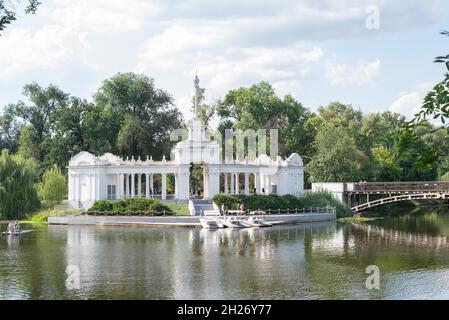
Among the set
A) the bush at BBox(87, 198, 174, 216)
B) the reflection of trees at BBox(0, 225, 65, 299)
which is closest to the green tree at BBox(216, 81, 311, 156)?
the bush at BBox(87, 198, 174, 216)

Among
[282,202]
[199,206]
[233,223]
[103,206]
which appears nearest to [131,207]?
[103,206]

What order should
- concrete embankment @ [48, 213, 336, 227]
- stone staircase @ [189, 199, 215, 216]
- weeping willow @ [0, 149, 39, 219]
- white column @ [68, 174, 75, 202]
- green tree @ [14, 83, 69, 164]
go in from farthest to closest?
green tree @ [14, 83, 69, 164] → white column @ [68, 174, 75, 202] → weeping willow @ [0, 149, 39, 219] → stone staircase @ [189, 199, 215, 216] → concrete embankment @ [48, 213, 336, 227]

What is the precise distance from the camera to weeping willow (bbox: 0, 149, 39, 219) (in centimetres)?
6050

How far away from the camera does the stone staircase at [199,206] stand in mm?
59134

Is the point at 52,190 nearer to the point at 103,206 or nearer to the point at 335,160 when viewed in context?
the point at 103,206

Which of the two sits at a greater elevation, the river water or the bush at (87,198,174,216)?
the bush at (87,198,174,216)

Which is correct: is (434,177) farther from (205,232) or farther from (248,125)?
(205,232)

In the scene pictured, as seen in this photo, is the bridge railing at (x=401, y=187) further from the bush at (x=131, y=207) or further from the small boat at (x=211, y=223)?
the bush at (x=131, y=207)

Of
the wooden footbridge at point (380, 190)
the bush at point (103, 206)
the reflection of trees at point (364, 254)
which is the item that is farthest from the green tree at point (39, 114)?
the reflection of trees at point (364, 254)

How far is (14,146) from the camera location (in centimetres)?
9362

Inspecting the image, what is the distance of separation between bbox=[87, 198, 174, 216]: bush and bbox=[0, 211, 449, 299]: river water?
15.9ft

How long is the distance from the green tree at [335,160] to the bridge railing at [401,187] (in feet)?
19.9

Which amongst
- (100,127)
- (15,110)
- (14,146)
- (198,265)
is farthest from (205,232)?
(14,146)

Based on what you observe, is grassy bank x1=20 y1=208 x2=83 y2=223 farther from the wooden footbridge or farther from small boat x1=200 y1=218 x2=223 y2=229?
the wooden footbridge
